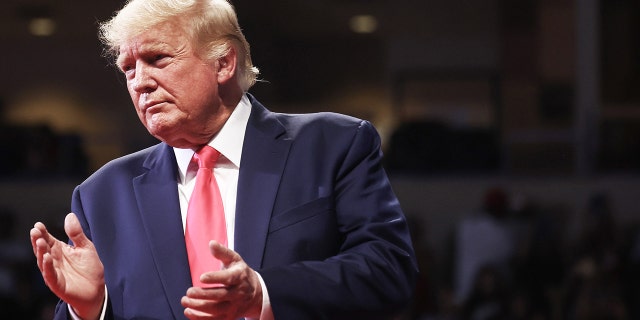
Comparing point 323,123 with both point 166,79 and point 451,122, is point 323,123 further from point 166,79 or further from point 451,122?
point 451,122

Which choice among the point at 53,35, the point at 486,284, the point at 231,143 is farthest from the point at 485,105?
the point at 231,143

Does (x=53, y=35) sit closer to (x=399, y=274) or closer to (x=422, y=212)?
(x=422, y=212)

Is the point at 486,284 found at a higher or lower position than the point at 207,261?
lower

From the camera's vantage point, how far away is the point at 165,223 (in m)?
1.38

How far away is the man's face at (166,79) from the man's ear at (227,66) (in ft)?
0.09

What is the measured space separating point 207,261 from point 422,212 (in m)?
4.89

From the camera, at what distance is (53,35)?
8.01 meters

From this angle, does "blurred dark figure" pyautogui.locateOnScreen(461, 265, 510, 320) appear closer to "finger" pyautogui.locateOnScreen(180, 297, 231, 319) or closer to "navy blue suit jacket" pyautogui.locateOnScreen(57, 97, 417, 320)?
"navy blue suit jacket" pyautogui.locateOnScreen(57, 97, 417, 320)

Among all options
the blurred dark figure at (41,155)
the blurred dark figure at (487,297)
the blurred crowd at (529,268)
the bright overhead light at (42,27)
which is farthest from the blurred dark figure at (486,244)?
the bright overhead light at (42,27)

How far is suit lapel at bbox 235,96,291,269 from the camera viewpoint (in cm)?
134

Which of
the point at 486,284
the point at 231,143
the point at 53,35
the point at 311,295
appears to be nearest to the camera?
the point at 311,295

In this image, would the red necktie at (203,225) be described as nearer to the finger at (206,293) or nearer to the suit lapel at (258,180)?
the suit lapel at (258,180)

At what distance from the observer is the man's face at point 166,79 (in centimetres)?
134

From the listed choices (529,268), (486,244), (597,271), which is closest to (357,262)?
(597,271)
